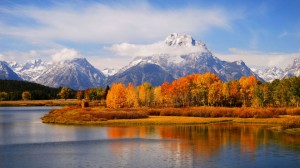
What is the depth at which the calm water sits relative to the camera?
46812 mm

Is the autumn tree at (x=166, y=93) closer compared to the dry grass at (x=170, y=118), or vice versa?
the dry grass at (x=170, y=118)

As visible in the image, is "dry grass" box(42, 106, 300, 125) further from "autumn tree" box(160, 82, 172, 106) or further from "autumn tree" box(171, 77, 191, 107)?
"autumn tree" box(160, 82, 172, 106)

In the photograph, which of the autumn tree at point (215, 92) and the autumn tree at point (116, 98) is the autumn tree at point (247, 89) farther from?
the autumn tree at point (116, 98)

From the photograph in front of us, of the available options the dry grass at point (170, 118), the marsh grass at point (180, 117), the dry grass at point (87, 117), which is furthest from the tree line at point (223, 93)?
the dry grass at point (87, 117)

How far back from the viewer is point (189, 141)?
6688 cm

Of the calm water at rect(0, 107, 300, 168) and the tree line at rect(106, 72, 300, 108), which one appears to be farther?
the tree line at rect(106, 72, 300, 108)

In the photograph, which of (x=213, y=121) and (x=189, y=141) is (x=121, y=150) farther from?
(x=213, y=121)

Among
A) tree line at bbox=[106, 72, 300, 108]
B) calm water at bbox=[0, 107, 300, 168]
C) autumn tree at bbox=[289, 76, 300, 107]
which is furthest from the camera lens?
tree line at bbox=[106, 72, 300, 108]

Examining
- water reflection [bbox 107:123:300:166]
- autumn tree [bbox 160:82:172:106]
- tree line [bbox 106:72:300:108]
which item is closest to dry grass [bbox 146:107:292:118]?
tree line [bbox 106:72:300:108]

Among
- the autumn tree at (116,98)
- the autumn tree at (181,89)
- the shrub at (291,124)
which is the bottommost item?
the shrub at (291,124)

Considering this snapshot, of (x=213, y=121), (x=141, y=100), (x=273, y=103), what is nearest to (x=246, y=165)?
(x=213, y=121)

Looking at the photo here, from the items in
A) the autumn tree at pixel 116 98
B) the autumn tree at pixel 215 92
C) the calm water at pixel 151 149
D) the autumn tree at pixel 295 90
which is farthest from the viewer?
the autumn tree at pixel 116 98

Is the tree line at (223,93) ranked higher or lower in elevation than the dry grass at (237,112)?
higher

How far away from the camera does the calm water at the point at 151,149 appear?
46812mm
